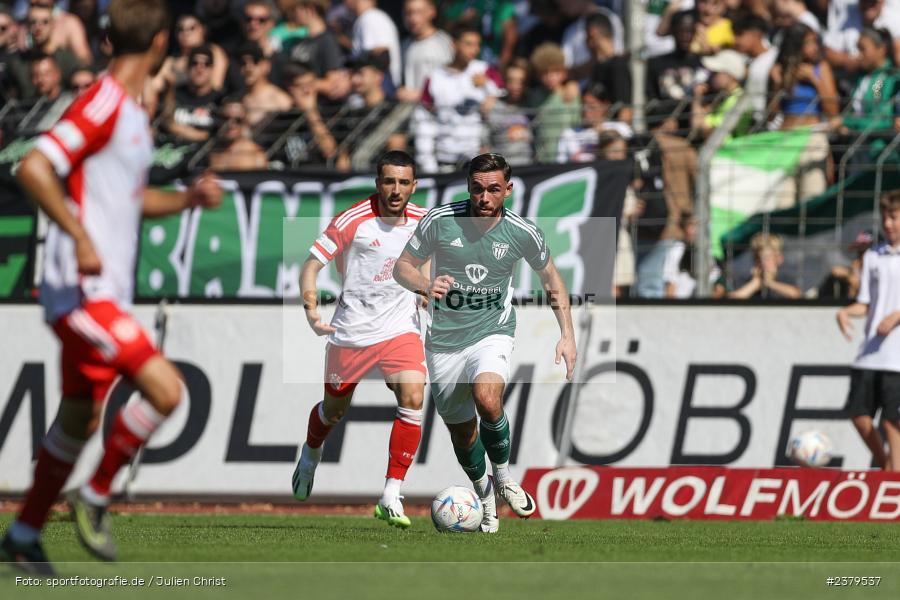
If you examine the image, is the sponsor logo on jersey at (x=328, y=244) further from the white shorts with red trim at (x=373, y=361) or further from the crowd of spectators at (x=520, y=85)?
the crowd of spectators at (x=520, y=85)

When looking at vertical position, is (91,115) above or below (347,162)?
above

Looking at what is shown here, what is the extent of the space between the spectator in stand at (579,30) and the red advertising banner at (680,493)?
671 cm

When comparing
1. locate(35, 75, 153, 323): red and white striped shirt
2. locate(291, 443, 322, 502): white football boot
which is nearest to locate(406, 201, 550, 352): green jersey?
locate(291, 443, 322, 502): white football boot

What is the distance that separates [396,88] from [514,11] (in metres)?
1.95

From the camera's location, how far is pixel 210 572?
23.9ft

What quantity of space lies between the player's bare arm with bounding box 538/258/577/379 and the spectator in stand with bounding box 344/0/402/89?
8.47 metres

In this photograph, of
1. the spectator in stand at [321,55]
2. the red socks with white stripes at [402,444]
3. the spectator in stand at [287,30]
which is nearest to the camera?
the red socks with white stripes at [402,444]

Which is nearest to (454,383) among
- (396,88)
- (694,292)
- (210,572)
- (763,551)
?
(763,551)

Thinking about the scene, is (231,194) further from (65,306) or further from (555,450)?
(65,306)

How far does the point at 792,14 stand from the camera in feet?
57.2

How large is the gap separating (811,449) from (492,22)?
27.4 ft

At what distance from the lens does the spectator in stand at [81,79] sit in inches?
703

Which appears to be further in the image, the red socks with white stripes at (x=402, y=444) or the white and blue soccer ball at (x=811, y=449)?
the white and blue soccer ball at (x=811, y=449)

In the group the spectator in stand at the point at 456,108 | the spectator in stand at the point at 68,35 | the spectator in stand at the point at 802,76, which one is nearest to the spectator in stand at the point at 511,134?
the spectator in stand at the point at 456,108
